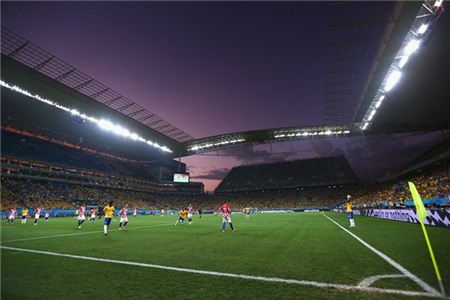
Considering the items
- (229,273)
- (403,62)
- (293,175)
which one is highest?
(403,62)

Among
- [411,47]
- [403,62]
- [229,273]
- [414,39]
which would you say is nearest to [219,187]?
[403,62]

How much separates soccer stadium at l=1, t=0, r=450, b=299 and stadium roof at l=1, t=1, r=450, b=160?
5.1 inches

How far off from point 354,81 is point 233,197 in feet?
188

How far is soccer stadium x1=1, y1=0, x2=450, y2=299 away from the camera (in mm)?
4844

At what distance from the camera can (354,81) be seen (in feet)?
73.2

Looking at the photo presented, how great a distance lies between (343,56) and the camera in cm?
1903

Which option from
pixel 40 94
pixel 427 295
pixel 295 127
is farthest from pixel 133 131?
pixel 427 295

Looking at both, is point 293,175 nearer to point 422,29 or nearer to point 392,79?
point 392,79

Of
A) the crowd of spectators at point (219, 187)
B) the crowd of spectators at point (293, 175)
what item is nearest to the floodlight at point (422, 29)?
the crowd of spectators at point (219, 187)

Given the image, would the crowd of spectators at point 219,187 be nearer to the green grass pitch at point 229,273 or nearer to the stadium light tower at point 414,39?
the stadium light tower at point 414,39

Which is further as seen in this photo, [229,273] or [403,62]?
[403,62]

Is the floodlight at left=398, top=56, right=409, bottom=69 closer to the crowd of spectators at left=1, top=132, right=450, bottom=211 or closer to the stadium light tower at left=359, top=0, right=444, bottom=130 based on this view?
the stadium light tower at left=359, top=0, right=444, bottom=130

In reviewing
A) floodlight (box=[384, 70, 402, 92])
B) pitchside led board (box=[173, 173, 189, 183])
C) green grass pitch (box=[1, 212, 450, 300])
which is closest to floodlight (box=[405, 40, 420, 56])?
floodlight (box=[384, 70, 402, 92])

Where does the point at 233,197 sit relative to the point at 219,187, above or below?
below
